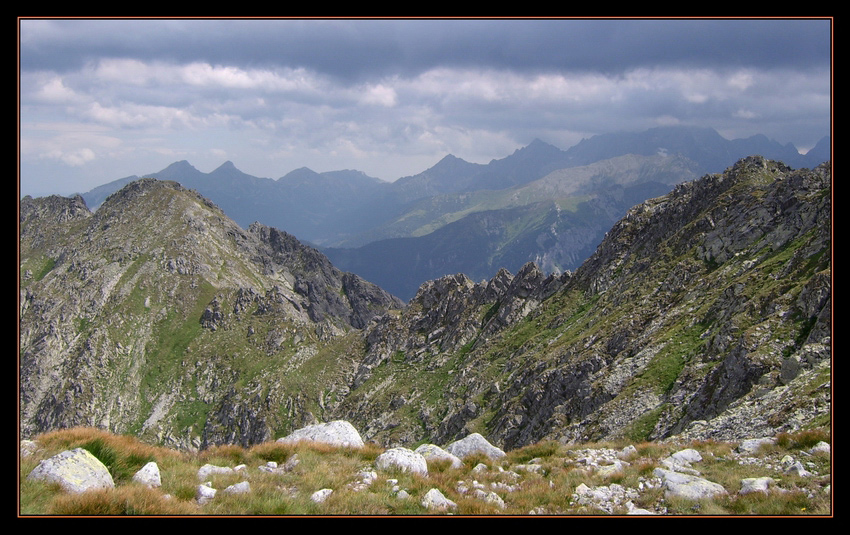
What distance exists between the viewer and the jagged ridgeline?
1252 inches

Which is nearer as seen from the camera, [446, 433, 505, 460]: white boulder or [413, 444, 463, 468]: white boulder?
[413, 444, 463, 468]: white boulder

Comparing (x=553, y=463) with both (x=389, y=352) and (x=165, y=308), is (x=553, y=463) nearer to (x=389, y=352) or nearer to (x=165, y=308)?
(x=389, y=352)

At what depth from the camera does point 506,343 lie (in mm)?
78062

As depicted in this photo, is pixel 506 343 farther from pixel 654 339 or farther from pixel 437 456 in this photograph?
pixel 437 456

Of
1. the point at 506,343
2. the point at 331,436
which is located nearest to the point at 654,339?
the point at 506,343

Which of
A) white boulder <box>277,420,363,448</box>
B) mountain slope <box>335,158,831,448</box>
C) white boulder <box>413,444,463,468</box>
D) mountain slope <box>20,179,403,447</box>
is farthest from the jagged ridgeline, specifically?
white boulder <box>277,420,363,448</box>

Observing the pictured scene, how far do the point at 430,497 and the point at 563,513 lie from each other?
10.2 ft

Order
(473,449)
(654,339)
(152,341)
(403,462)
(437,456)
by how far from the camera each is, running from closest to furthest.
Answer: (403,462) < (437,456) < (473,449) < (654,339) < (152,341)

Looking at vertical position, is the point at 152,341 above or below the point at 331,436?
below

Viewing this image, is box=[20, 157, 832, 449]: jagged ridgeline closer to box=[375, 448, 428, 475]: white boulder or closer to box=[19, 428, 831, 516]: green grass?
box=[19, 428, 831, 516]: green grass

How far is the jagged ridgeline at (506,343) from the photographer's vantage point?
3181 centimetres

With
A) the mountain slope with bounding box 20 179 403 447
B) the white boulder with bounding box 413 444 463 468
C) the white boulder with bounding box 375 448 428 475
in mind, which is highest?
the white boulder with bounding box 375 448 428 475

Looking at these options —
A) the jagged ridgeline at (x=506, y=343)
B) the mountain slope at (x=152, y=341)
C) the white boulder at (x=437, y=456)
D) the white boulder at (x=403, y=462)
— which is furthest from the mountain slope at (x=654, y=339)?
the mountain slope at (x=152, y=341)

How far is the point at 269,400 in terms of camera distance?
116 metres
